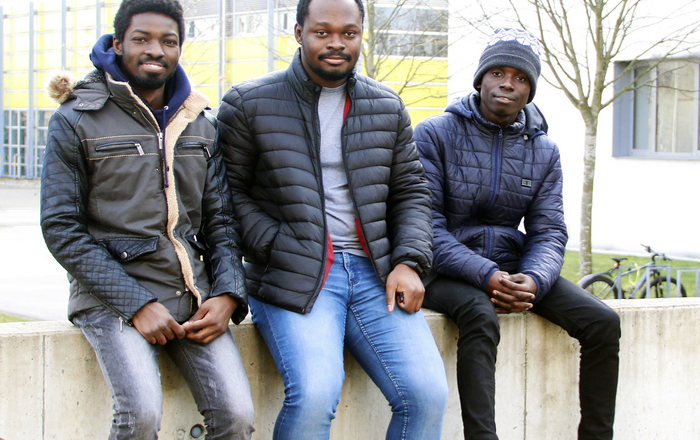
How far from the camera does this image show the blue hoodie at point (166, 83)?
9.66ft

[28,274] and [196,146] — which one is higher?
[196,146]

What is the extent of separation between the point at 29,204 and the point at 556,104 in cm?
1566

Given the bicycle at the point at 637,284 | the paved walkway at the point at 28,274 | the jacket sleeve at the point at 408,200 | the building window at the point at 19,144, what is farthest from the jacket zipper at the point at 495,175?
the building window at the point at 19,144

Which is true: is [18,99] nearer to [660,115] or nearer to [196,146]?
[660,115]

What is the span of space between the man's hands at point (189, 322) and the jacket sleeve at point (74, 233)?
48 mm

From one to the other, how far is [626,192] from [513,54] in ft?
30.2

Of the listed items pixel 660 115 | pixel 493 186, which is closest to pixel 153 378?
pixel 493 186

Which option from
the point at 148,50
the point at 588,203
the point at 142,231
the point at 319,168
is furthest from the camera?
the point at 588,203

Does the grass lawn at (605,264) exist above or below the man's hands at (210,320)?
below

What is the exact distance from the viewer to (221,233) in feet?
10.4

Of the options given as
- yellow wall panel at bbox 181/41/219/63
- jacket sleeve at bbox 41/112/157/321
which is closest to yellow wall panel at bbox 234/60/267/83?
yellow wall panel at bbox 181/41/219/63

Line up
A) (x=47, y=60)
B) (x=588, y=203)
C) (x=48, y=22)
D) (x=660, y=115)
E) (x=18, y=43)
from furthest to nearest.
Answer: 1. (x=18, y=43)
2. (x=47, y=60)
3. (x=48, y=22)
4. (x=660, y=115)
5. (x=588, y=203)

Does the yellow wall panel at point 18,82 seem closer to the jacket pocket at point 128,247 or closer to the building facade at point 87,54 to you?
the building facade at point 87,54

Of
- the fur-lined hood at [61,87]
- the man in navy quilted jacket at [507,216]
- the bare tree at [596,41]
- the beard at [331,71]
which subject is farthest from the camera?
the bare tree at [596,41]
